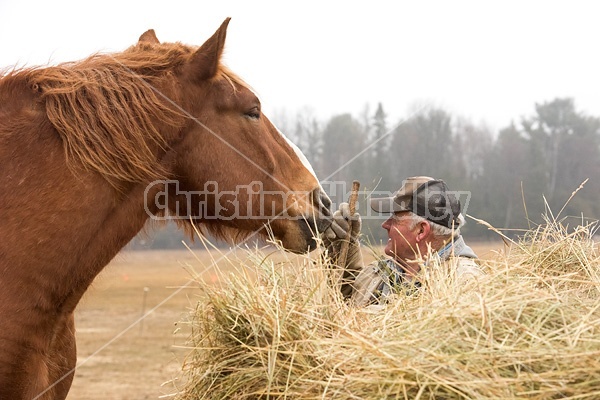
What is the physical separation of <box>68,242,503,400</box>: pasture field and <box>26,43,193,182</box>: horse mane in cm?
59

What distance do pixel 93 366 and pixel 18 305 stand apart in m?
11.0

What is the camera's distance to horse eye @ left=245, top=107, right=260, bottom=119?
10.5 ft

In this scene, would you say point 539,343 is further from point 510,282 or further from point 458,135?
point 458,135

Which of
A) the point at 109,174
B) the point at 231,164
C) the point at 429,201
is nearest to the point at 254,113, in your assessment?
the point at 231,164

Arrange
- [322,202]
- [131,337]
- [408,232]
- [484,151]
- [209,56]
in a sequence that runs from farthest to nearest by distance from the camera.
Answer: [484,151] < [131,337] < [408,232] < [322,202] < [209,56]

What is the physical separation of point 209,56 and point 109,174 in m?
0.80

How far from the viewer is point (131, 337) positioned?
16.5 m

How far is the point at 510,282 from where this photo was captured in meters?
2.35

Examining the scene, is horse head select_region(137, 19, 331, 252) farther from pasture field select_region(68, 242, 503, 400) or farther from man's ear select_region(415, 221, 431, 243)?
man's ear select_region(415, 221, 431, 243)

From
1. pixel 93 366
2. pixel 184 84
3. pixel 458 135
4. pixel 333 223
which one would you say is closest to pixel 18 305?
A: pixel 184 84

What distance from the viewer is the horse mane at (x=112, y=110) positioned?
279 cm

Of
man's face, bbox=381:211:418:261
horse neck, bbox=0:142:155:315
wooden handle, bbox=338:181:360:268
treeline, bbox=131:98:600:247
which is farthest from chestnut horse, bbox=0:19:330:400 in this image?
treeline, bbox=131:98:600:247

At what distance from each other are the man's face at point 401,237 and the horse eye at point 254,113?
1296 mm

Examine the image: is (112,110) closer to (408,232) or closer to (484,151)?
(408,232)
